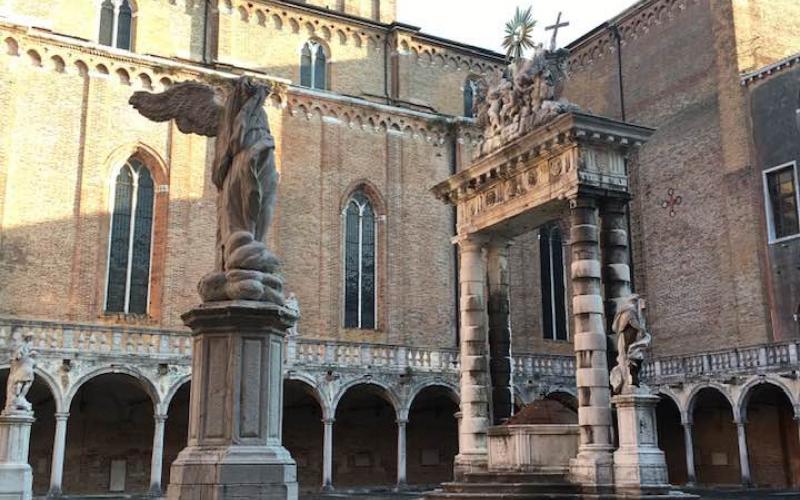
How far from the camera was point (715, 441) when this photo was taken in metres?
29.9

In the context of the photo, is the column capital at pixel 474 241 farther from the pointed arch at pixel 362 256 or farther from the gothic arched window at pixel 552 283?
the gothic arched window at pixel 552 283

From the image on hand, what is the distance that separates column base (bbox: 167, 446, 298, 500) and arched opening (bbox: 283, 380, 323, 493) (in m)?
21.5

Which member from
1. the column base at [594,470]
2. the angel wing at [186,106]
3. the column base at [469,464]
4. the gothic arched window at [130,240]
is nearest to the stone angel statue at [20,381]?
the column base at [469,464]

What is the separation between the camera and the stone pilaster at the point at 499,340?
17844mm

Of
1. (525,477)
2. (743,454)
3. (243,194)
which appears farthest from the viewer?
(743,454)

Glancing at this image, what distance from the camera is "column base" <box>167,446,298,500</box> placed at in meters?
6.89

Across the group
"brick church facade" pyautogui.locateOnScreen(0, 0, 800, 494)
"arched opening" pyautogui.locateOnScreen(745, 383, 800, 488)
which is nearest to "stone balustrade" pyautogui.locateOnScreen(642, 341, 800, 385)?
"brick church facade" pyautogui.locateOnScreen(0, 0, 800, 494)

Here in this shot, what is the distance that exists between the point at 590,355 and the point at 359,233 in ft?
56.4

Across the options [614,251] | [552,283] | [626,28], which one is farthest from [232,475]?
[626,28]

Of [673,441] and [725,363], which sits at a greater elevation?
[725,363]

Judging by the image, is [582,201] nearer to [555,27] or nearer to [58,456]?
[555,27]

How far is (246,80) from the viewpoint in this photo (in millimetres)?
7988

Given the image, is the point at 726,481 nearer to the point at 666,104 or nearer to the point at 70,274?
the point at 666,104

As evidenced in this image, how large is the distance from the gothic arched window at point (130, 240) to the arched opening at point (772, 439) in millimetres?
19156
